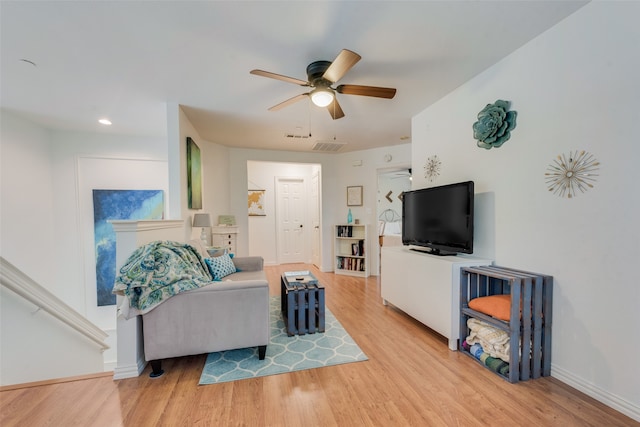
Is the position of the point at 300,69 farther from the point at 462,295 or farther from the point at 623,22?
the point at 462,295

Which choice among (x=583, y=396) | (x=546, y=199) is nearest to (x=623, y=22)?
(x=546, y=199)

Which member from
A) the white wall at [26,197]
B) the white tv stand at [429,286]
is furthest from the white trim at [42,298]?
the white tv stand at [429,286]

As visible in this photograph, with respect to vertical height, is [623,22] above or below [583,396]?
above

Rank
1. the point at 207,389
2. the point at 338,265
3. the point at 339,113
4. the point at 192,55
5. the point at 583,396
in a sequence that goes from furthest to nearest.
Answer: the point at 338,265
the point at 339,113
the point at 192,55
the point at 207,389
the point at 583,396

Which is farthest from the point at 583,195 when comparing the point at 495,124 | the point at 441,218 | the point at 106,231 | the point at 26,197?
the point at 26,197

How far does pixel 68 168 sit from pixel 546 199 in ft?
18.7

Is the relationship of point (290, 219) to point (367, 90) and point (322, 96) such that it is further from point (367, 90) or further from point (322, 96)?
point (367, 90)

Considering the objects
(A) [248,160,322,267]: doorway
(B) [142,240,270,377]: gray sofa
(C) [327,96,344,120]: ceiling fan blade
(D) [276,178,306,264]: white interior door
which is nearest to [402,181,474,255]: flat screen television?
(C) [327,96,344,120]: ceiling fan blade

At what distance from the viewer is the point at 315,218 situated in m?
5.79

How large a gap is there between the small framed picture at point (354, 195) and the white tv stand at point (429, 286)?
6.45 ft

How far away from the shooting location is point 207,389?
1742 mm

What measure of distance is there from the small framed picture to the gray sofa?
3267mm

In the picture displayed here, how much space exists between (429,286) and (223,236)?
3.18 meters

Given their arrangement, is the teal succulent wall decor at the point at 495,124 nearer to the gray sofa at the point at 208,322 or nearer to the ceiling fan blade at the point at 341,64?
the ceiling fan blade at the point at 341,64
